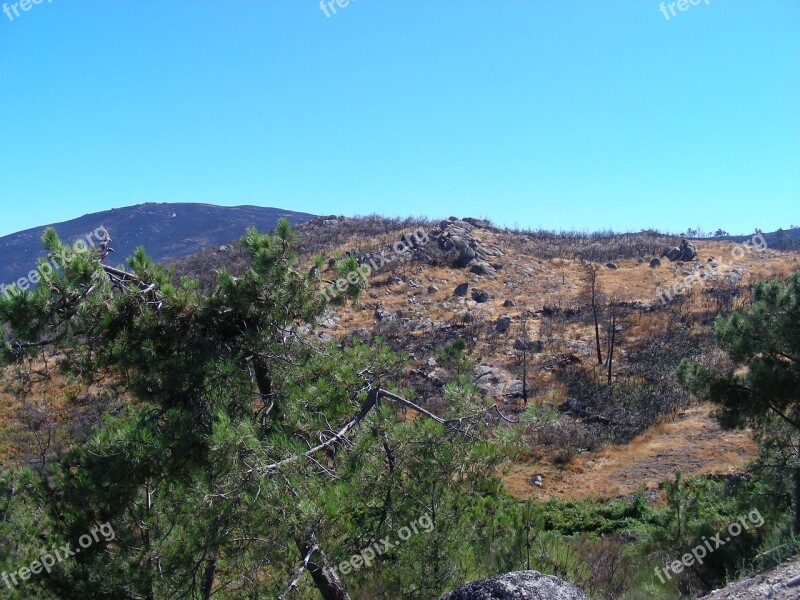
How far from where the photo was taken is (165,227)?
45.1 m

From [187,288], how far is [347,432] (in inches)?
56.5

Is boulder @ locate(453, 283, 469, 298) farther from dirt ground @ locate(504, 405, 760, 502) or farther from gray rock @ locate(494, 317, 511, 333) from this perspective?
dirt ground @ locate(504, 405, 760, 502)

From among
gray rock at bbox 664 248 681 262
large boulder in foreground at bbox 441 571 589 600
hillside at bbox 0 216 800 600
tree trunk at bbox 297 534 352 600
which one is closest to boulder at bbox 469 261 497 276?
hillside at bbox 0 216 800 600

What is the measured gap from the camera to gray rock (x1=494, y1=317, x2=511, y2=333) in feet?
71.3

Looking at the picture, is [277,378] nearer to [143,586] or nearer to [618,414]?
[143,586]

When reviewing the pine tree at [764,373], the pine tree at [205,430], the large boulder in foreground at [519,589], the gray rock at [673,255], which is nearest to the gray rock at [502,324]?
the gray rock at [673,255]

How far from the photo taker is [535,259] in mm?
31234

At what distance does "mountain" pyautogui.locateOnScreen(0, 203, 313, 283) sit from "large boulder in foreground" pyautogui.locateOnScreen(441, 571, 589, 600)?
35.4 metres

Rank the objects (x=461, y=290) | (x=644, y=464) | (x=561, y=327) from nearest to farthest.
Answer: (x=644, y=464) → (x=561, y=327) → (x=461, y=290)

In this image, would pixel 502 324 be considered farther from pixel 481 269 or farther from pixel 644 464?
pixel 644 464

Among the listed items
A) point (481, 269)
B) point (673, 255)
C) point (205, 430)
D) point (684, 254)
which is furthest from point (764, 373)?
point (673, 255)

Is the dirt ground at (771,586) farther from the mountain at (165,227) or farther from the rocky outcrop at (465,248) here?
the mountain at (165,227)

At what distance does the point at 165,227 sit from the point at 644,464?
41.1m

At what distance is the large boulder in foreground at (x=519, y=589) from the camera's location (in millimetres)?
2418
